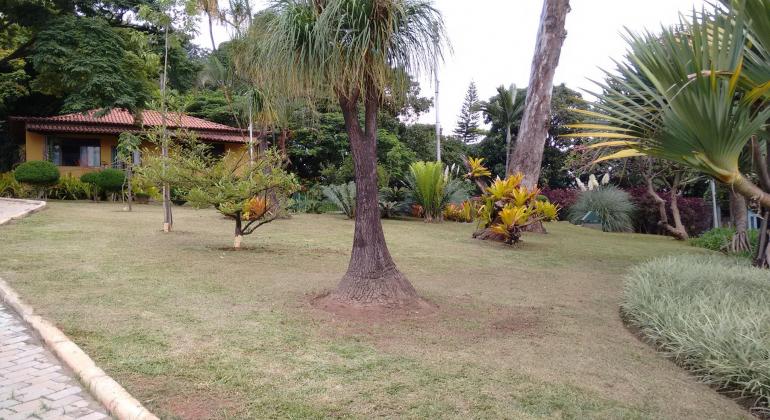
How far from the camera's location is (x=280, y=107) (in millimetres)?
6496

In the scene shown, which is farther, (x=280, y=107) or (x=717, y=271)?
(x=717, y=271)

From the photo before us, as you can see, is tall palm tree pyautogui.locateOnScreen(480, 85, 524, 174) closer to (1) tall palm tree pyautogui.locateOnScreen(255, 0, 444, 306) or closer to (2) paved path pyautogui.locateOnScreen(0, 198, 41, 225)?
(2) paved path pyautogui.locateOnScreen(0, 198, 41, 225)

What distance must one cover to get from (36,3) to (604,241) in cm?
2112

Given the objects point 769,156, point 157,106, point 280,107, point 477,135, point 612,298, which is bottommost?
point 612,298

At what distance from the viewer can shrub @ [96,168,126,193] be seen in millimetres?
22297

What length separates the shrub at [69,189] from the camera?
22359 mm

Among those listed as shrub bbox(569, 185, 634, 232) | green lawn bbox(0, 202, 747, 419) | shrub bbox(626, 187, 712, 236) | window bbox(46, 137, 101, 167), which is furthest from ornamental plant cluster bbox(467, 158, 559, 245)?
window bbox(46, 137, 101, 167)

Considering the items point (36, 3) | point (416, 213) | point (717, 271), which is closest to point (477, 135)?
point (416, 213)

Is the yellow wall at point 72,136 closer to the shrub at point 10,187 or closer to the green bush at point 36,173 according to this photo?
the shrub at point 10,187

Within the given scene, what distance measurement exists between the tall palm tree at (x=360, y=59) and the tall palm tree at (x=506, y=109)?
2653cm

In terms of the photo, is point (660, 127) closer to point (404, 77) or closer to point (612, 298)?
point (404, 77)

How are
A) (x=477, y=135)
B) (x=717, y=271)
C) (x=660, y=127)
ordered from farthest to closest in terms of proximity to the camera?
(x=477, y=135)
(x=717, y=271)
(x=660, y=127)

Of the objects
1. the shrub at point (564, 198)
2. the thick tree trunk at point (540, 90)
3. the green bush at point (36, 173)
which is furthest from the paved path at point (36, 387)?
the shrub at point (564, 198)

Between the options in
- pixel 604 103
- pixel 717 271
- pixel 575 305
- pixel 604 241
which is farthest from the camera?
Result: pixel 604 241
